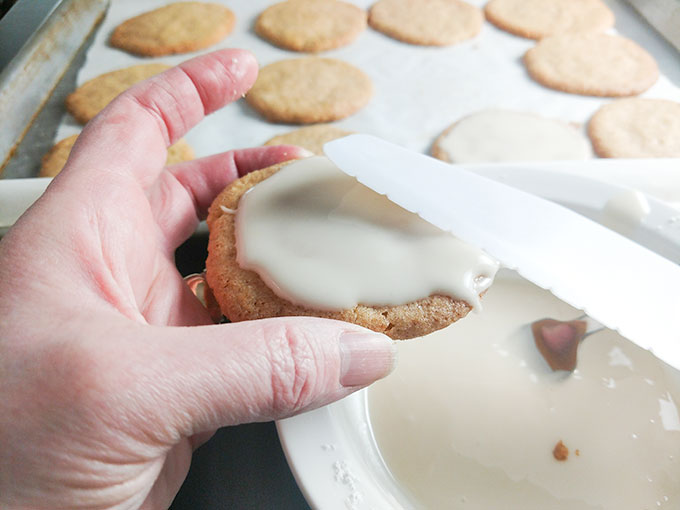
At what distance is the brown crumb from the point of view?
0.81 metres

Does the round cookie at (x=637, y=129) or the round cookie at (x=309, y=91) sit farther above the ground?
the round cookie at (x=309, y=91)

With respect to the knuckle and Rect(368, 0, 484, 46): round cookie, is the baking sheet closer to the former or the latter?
Rect(368, 0, 484, 46): round cookie

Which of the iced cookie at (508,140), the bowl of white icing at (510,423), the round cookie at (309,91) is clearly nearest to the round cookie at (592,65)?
the iced cookie at (508,140)

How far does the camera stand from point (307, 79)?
62.4 inches

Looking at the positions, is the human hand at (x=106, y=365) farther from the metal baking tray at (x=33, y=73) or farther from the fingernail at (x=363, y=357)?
the metal baking tray at (x=33, y=73)

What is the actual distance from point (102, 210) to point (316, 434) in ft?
1.23

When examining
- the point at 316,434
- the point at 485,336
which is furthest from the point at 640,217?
the point at 316,434

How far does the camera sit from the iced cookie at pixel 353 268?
74 centimetres

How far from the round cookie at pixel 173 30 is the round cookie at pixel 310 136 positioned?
1.56 feet

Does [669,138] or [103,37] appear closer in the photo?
[669,138]

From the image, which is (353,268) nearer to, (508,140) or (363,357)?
(363,357)

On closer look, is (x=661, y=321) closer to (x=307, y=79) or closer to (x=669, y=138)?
(x=669, y=138)

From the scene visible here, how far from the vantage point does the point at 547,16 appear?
1782mm

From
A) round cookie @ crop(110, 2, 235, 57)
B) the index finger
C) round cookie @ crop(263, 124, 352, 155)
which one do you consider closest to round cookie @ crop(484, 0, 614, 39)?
round cookie @ crop(263, 124, 352, 155)
